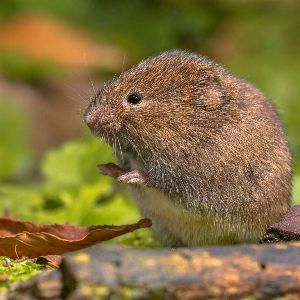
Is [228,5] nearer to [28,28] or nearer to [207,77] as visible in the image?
[28,28]

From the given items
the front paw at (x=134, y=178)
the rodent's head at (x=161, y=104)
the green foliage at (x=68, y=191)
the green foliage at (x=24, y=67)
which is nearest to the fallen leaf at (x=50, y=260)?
the front paw at (x=134, y=178)

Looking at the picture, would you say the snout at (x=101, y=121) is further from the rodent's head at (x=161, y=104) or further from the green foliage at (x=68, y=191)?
the green foliage at (x=68, y=191)

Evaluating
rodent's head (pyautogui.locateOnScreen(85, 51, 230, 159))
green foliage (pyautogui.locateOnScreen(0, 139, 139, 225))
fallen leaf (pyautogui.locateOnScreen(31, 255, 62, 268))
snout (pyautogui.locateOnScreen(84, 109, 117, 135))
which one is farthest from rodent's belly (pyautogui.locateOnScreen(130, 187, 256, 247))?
green foliage (pyautogui.locateOnScreen(0, 139, 139, 225))

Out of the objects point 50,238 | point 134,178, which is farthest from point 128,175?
point 50,238

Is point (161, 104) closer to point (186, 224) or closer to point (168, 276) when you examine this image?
point (186, 224)

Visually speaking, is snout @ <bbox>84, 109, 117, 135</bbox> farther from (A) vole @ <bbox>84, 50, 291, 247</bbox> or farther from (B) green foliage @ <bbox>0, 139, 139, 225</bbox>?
(B) green foliage @ <bbox>0, 139, 139, 225</bbox>

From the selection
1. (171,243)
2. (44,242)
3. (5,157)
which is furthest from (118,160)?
(5,157)
